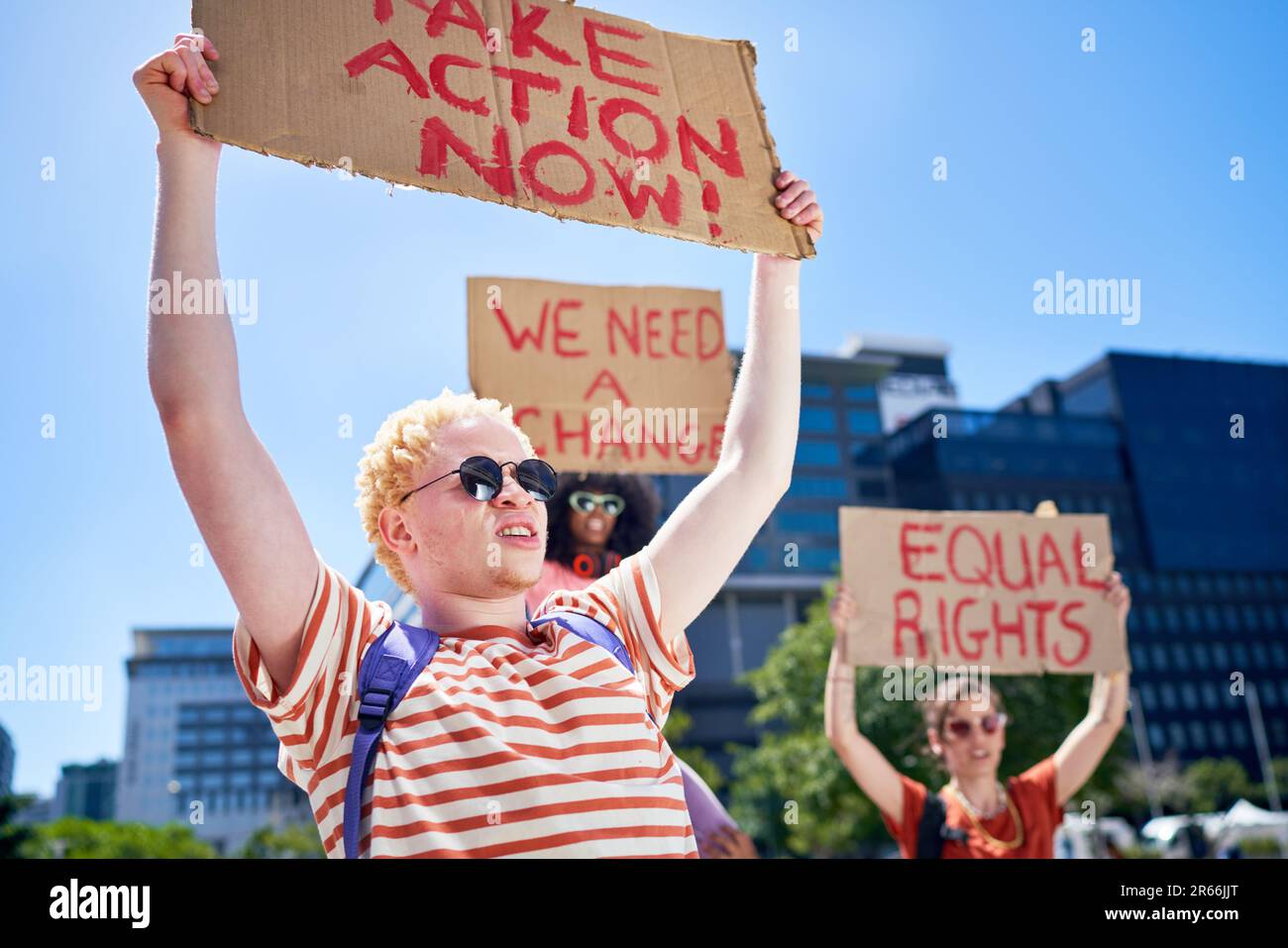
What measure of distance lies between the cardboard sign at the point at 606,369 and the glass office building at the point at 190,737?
429ft

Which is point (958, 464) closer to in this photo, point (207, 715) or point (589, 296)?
point (589, 296)

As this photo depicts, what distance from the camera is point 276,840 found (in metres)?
61.6

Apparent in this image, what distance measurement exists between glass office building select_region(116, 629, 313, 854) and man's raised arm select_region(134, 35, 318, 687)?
133 metres

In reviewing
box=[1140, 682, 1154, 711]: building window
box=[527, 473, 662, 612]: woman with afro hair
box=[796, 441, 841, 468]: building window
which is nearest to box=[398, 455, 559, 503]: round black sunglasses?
box=[527, 473, 662, 612]: woman with afro hair

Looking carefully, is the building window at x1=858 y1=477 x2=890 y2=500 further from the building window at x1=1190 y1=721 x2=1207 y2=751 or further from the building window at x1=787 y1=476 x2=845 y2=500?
the building window at x1=1190 y1=721 x2=1207 y2=751

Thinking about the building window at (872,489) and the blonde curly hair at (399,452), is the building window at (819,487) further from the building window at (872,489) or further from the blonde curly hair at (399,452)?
the blonde curly hair at (399,452)

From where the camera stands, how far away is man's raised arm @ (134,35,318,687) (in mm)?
1654

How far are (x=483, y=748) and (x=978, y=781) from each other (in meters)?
3.61

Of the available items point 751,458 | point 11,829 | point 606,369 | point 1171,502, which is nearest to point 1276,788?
point 1171,502

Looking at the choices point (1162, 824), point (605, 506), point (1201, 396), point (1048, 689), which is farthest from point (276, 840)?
point (1201, 396)

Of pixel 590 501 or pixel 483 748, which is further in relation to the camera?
pixel 590 501

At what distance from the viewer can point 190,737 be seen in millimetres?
128750

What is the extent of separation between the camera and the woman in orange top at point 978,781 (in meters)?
4.51

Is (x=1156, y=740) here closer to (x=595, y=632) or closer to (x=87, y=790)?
(x=595, y=632)
